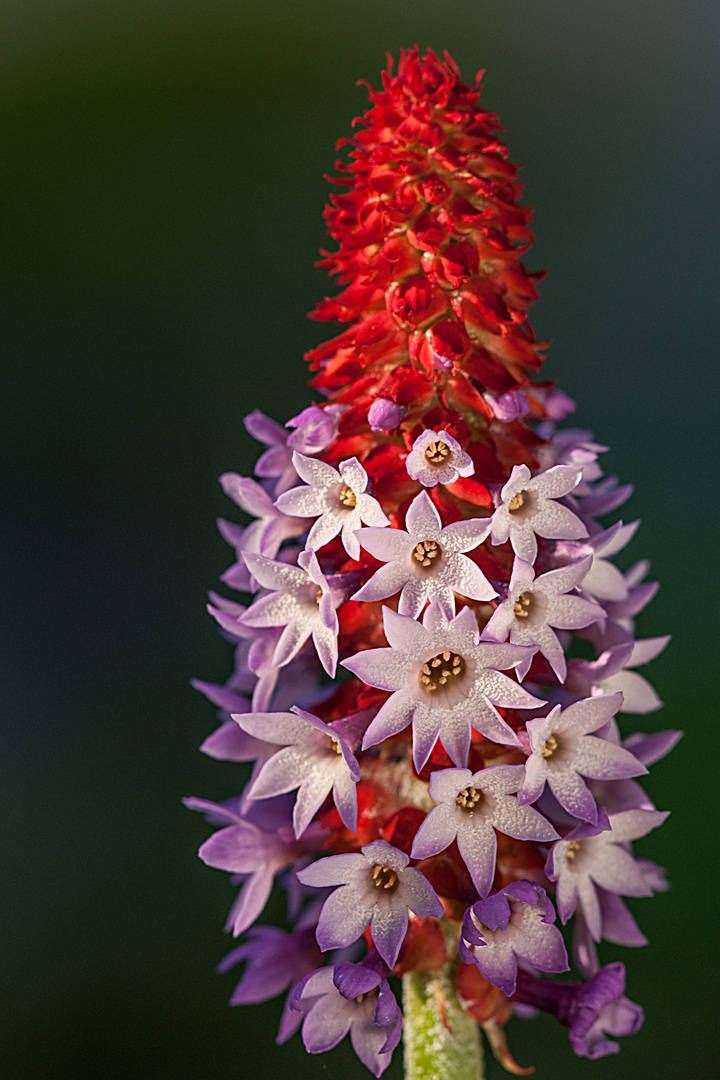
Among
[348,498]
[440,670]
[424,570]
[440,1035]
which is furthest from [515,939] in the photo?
[348,498]

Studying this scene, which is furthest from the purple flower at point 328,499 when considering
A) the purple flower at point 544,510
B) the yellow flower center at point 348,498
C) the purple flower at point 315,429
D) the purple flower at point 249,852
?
the purple flower at point 249,852

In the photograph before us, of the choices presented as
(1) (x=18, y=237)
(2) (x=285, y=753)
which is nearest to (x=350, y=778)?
(2) (x=285, y=753)

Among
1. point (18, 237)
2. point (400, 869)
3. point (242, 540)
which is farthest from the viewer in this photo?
point (18, 237)

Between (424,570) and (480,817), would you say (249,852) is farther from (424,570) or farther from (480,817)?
(424,570)

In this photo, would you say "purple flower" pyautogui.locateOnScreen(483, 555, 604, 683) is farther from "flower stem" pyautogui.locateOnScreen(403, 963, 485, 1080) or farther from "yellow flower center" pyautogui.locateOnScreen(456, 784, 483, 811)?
"flower stem" pyautogui.locateOnScreen(403, 963, 485, 1080)

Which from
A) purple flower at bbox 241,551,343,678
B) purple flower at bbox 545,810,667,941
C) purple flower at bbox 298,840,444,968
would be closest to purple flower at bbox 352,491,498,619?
purple flower at bbox 241,551,343,678

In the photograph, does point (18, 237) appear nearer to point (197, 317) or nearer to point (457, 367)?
point (197, 317)
